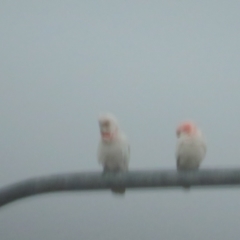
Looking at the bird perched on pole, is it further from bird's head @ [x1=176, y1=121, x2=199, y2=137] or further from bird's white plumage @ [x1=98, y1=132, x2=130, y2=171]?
bird's white plumage @ [x1=98, y1=132, x2=130, y2=171]

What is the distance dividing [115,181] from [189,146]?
62 cm

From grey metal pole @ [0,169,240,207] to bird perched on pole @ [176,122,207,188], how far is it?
1.90 feet

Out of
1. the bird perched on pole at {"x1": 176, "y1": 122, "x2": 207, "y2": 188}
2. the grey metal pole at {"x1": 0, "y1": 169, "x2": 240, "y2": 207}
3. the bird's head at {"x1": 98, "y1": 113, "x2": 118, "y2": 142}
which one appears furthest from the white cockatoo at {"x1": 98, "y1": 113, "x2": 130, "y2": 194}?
the grey metal pole at {"x1": 0, "y1": 169, "x2": 240, "y2": 207}

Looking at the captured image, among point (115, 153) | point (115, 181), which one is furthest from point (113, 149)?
point (115, 181)

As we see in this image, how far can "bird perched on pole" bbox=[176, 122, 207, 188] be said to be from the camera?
1191 mm

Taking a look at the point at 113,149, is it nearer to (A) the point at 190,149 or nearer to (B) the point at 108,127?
(B) the point at 108,127

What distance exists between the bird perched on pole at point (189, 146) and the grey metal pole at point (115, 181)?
22.8 inches

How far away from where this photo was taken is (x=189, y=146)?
120 centimetres

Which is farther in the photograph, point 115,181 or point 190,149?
point 190,149

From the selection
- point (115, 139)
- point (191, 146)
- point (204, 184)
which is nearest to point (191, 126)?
point (191, 146)

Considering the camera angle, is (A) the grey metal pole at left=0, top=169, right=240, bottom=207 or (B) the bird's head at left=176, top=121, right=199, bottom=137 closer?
(A) the grey metal pole at left=0, top=169, right=240, bottom=207

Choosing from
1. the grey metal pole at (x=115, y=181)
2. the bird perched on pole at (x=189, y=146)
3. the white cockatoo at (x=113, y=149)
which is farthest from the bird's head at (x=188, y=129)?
the grey metal pole at (x=115, y=181)

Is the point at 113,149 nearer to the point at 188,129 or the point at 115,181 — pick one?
the point at 188,129

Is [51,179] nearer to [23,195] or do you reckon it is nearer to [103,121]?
[23,195]
